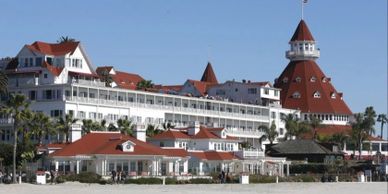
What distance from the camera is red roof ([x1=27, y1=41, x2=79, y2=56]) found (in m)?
106

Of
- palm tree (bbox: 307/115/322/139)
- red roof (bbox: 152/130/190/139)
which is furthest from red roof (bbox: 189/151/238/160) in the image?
palm tree (bbox: 307/115/322/139)

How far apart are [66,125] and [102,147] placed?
40.2ft

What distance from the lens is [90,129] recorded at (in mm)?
91062

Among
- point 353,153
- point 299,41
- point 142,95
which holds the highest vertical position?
point 299,41

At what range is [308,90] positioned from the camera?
482 feet

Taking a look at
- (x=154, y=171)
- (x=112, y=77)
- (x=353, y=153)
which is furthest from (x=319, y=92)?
(x=154, y=171)

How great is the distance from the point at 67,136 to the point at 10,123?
10.8 m

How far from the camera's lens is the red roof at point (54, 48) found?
4171 inches

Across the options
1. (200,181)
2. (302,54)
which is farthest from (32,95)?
(302,54)

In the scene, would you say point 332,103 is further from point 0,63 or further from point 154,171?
point 154,171

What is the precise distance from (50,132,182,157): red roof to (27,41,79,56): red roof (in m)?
→ 27.3

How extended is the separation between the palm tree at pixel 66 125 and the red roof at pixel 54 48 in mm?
14360

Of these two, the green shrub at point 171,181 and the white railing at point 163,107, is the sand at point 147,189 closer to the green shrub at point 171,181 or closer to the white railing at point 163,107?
the green shrub at point 171,181

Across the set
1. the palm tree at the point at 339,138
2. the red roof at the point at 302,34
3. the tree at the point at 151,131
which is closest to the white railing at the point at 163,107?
the tree at the point at 151,131
